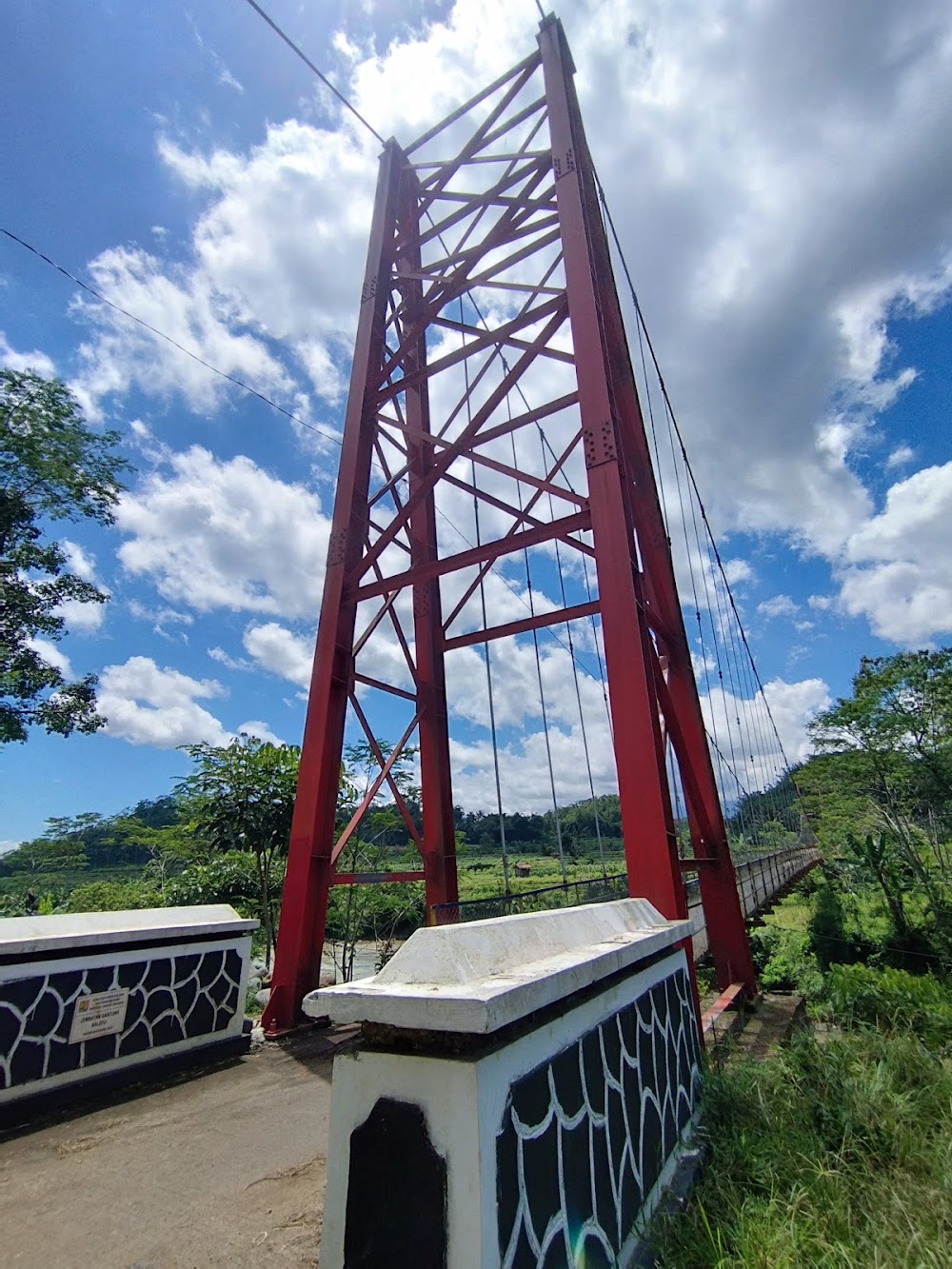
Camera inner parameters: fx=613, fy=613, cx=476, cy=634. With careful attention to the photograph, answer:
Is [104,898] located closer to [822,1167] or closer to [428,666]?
[428,666]

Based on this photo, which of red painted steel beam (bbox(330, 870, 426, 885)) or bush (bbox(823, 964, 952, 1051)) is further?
red painted steel beam (bbox(330, 870, 426, 885))

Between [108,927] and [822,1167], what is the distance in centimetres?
358

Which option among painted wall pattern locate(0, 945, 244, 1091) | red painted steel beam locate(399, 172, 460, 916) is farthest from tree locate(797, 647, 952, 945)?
painted wall pattern locate(0, 945, 244, 1091)

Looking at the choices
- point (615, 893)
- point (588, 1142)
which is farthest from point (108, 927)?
point (615, 893)

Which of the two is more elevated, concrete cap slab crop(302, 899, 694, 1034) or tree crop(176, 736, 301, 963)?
tree crop(176, 736, 301, 963)

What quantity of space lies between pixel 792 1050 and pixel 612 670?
221 cm

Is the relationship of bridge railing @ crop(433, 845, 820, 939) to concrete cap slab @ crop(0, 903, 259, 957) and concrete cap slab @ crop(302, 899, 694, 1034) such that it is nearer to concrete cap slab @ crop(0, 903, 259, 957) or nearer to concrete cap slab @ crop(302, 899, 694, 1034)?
concrete cap slab @ crop(0, 903, 259, 957)

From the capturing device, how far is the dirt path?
1926 mm

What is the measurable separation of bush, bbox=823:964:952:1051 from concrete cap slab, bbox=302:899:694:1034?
3589 millimetres

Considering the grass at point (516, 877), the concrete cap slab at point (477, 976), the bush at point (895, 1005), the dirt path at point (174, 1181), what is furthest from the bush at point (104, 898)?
the concrete cap slab at point (477, 976)

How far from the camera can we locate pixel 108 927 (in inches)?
138

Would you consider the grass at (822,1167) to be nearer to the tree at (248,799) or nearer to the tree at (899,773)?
the tree at (248,799)

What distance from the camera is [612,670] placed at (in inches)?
156

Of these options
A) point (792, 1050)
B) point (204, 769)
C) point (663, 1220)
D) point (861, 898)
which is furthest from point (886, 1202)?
point (861, 898)
